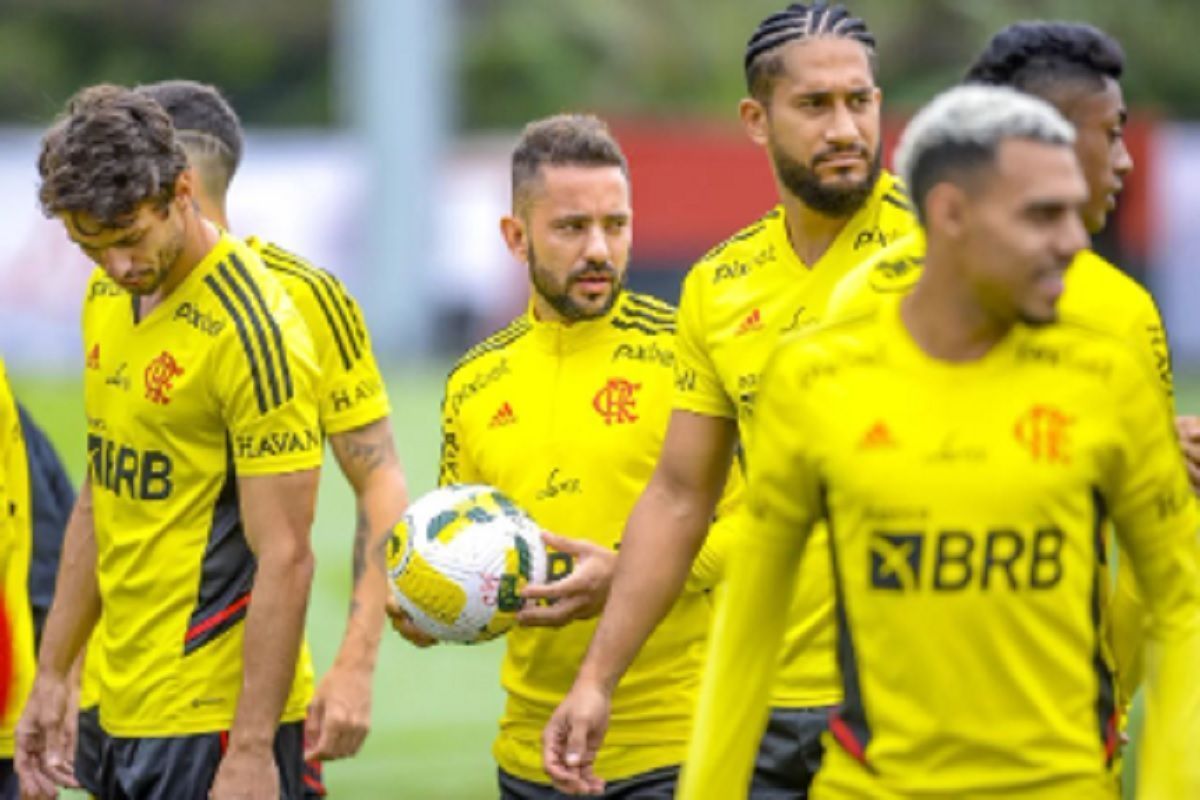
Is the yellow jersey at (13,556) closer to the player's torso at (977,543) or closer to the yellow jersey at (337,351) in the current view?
the yellow jersey at (337,351)

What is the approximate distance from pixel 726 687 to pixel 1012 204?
107 cm

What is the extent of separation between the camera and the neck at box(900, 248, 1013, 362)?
157 inches

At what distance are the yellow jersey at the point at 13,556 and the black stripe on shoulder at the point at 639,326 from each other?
170 centimetres

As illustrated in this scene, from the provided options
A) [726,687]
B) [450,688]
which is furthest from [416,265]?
[726,687]

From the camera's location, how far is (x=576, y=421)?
618 centimetres

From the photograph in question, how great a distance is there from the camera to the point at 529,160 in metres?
6.46

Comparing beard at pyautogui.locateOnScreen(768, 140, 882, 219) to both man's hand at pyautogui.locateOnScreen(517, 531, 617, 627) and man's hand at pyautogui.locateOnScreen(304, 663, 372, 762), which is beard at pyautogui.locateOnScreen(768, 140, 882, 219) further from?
man's hand at pyautogui.locateOnScreen(304, 663, 372, 762)

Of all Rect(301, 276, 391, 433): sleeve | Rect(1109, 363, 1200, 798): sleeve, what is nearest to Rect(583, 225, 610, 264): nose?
Rect(301, 276, 391, 433): sleeve

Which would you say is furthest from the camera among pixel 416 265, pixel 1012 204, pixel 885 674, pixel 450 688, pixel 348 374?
pixel 416 265

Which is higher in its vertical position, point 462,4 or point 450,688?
point 462,4

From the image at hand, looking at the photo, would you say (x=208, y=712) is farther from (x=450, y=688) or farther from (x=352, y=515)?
(x=352, y=515)

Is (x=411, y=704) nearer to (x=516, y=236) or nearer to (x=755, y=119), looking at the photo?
(x=516, y=236)

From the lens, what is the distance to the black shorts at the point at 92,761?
6086mm
